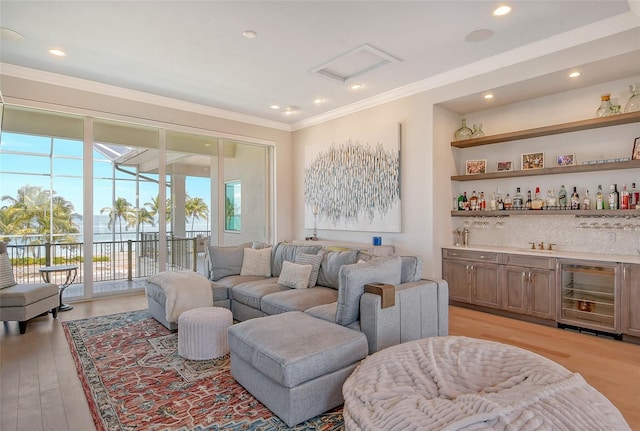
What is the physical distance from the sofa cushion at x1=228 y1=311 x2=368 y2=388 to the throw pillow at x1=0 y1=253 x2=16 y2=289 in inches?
124

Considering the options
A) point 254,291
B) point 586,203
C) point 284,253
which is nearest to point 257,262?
point 284,253

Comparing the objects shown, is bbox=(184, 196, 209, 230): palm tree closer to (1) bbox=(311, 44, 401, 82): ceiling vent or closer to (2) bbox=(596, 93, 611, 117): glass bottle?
(1) bbox=(311, 44, 401, 82): ceiling vent

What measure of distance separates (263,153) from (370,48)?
3.72m

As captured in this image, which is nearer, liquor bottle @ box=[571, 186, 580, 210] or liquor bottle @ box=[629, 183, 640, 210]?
liquor bottle @ box=[629, 183, 640, 210]

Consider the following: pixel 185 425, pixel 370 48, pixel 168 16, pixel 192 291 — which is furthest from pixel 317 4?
pixel 185 425

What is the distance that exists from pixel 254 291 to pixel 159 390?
143 cm

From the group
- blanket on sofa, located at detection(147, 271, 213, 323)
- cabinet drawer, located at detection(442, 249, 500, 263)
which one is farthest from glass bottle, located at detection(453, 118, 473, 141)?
blanket on sofa, located at detection(147, 271, 213, 323)

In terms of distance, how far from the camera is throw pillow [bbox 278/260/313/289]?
3840 mm

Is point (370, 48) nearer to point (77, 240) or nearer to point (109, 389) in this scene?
point (109, 389)

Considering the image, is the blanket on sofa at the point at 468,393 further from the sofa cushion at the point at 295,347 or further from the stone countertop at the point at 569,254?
the stone countertop at the point at 569,254

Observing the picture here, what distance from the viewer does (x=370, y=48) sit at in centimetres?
375

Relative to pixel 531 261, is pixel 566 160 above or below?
above

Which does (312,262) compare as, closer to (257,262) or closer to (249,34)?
(257,262)

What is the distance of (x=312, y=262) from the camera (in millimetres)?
3988
